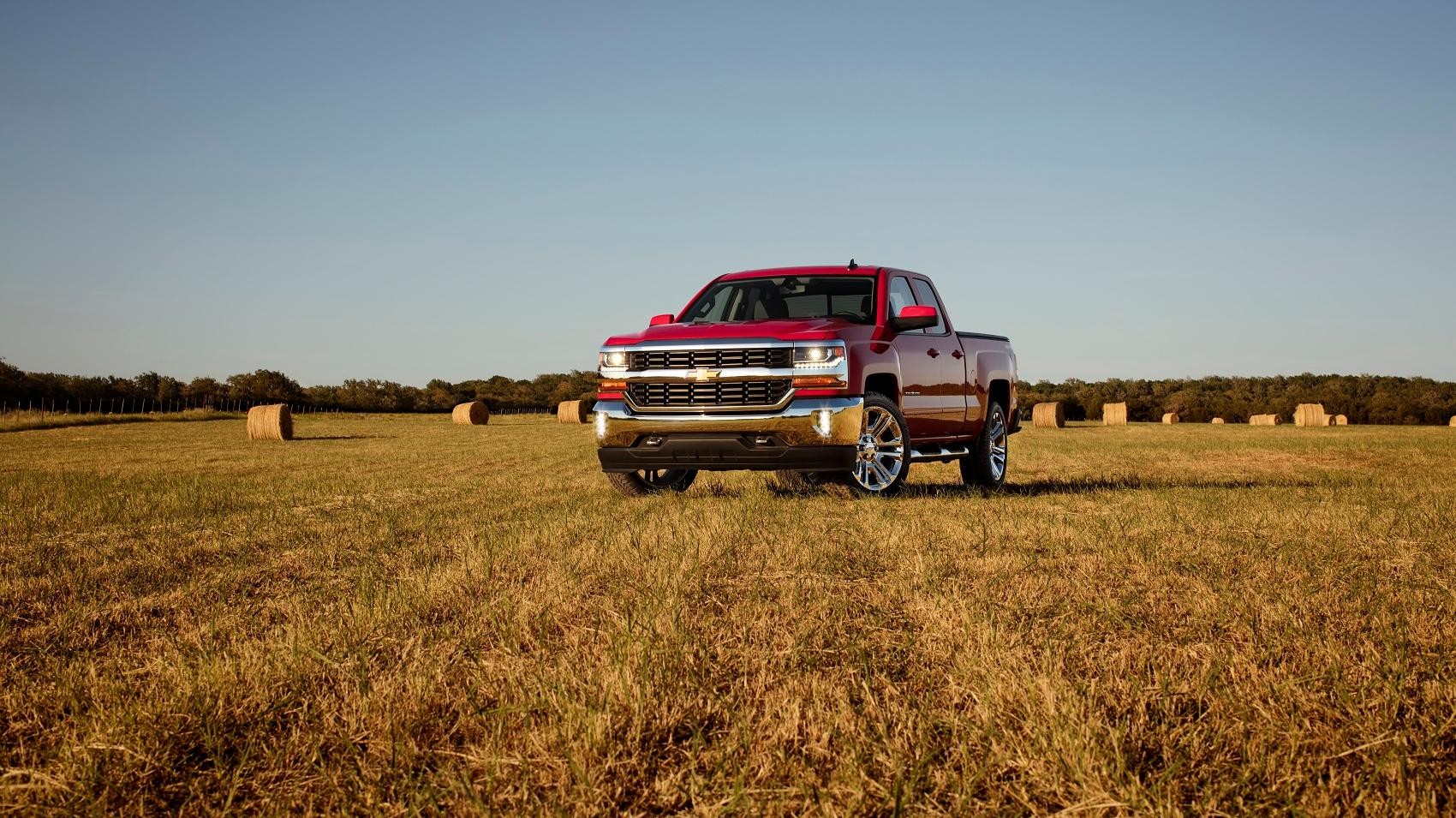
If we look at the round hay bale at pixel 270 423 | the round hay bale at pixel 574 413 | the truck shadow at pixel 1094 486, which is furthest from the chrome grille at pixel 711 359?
the round hay bale at pixel 574 413

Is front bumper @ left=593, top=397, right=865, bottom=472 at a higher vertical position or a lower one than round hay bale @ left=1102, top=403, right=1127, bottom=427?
higher

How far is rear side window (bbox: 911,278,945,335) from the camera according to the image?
1289 centimetres

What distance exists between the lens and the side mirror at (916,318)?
11.0 meters

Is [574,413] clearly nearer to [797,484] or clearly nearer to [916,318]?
[797,484]

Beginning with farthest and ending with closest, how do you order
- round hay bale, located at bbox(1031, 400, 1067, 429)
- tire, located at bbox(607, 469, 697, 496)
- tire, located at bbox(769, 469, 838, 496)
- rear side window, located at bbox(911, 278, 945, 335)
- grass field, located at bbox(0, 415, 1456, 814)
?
round hay bale, located at bbox(1031, 400, 1067, 429), rear side window, located at bbox(911, 278, 945, 335), tire, located at bbox(769, 469, 838, 496), tire, located at bbox(607, 469, 697, 496), grass field, located at bbox(0, 415, 1456, 814)

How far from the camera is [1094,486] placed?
13.6m

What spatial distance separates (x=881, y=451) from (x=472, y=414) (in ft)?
150

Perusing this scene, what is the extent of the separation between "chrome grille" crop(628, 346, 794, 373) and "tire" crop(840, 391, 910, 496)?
40.8 inches

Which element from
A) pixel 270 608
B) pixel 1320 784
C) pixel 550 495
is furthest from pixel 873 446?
pixel 1320 784

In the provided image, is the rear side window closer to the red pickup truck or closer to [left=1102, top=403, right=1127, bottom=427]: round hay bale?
the red pickup truck

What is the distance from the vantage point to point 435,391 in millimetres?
100500

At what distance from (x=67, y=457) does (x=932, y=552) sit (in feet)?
80.9

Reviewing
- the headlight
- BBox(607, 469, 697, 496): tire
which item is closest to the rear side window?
the headlight

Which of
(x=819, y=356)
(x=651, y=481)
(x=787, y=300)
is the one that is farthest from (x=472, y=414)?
(x=819, y=356)
